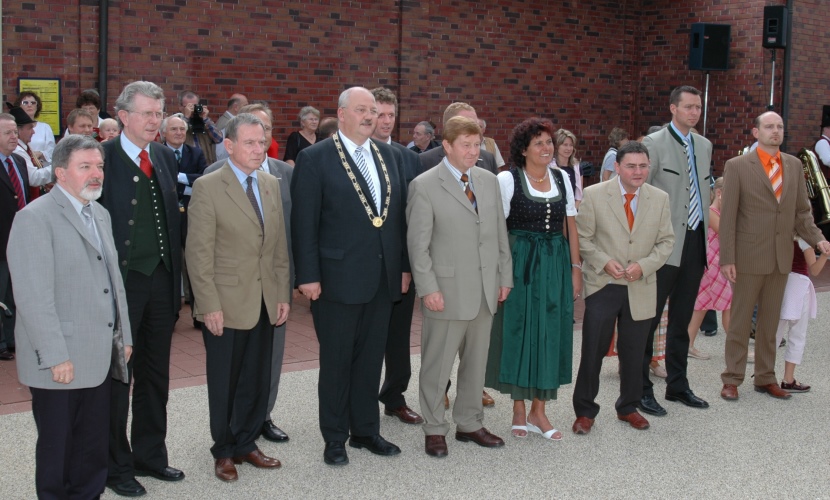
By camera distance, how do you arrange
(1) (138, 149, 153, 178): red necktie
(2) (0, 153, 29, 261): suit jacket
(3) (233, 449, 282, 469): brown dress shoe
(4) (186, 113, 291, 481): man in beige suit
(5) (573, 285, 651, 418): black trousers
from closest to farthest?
(1) (138, 149, 153, 178): red necktie, (4) (186, 113, 291, 481): man in beige suit, (3) (233, 449, 282, 469): brown dress shoe, (5) (573, 285, 651, 418): black trousers, (2) (0, 153, 29, 261): suit jacket

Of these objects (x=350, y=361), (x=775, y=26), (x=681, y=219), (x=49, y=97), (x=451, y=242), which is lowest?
(x=350, y=361)

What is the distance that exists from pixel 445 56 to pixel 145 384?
29.0 feet

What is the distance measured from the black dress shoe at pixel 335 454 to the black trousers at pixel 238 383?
1.25ft

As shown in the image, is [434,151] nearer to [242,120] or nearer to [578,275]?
[578,275]

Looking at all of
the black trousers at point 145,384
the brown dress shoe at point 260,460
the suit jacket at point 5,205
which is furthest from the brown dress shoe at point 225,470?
the suit jacket at point 5,205

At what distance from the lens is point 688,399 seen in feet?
21.3

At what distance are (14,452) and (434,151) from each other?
316 centimetres

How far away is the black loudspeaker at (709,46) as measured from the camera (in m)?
13.7

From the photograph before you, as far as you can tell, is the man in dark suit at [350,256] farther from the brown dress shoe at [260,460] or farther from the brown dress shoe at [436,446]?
the brown dress shoe at [260,460]

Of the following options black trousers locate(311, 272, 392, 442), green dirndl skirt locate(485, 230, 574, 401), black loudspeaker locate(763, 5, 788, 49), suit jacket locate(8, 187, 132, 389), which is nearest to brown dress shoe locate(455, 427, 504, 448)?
green dirndl skirt locate(485, 230, 574, 401)

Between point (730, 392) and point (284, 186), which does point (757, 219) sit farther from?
point (284, 186)

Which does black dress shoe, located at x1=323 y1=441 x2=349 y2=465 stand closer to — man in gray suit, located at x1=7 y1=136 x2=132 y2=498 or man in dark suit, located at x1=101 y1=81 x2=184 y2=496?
man in dark suit, located at x1=101 y1=81 x2=184 y2=496

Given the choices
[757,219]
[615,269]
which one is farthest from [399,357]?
[757,219]

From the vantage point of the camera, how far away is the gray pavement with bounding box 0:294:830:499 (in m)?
4.86
